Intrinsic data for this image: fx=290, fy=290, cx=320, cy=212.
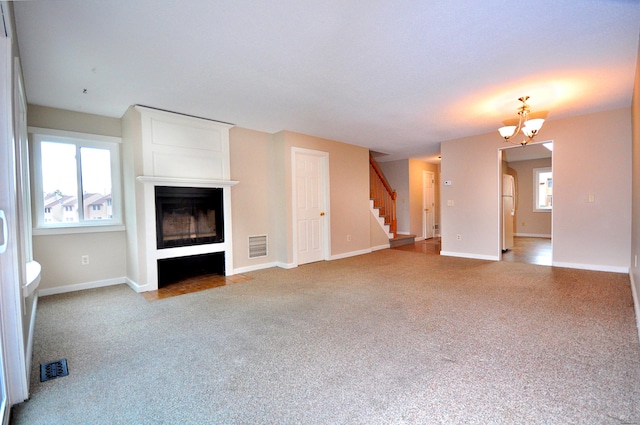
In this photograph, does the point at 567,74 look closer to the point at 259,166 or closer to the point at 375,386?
the point at 375,386

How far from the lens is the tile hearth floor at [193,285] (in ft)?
12.9

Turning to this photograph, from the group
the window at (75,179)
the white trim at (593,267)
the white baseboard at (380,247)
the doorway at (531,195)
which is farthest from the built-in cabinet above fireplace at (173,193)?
the doorway at (531,195)

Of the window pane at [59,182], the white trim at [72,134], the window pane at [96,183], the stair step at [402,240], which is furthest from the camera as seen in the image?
the stair step at [402,240]

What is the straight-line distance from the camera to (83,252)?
13.7ft

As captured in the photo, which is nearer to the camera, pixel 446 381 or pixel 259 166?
pixel 446 381

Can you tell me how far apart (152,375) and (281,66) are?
287 centimetres

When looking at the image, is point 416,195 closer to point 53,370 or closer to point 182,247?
point 182,247

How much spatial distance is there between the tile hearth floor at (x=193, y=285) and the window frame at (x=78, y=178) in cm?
123

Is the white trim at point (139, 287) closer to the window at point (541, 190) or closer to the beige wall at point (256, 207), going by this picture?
the beige wall at point (256, 207)

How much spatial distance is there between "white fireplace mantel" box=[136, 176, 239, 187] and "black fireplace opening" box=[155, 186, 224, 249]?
0.13 meters

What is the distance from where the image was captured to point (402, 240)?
26.5ft

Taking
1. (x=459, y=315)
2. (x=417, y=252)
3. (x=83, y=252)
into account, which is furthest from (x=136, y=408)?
(x=417, y=252)

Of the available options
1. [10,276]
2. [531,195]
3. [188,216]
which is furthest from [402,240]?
[10,276]

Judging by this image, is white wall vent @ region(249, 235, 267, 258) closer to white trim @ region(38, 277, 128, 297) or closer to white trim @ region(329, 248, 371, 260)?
white trim @ region(329, 248, 371, 260)
